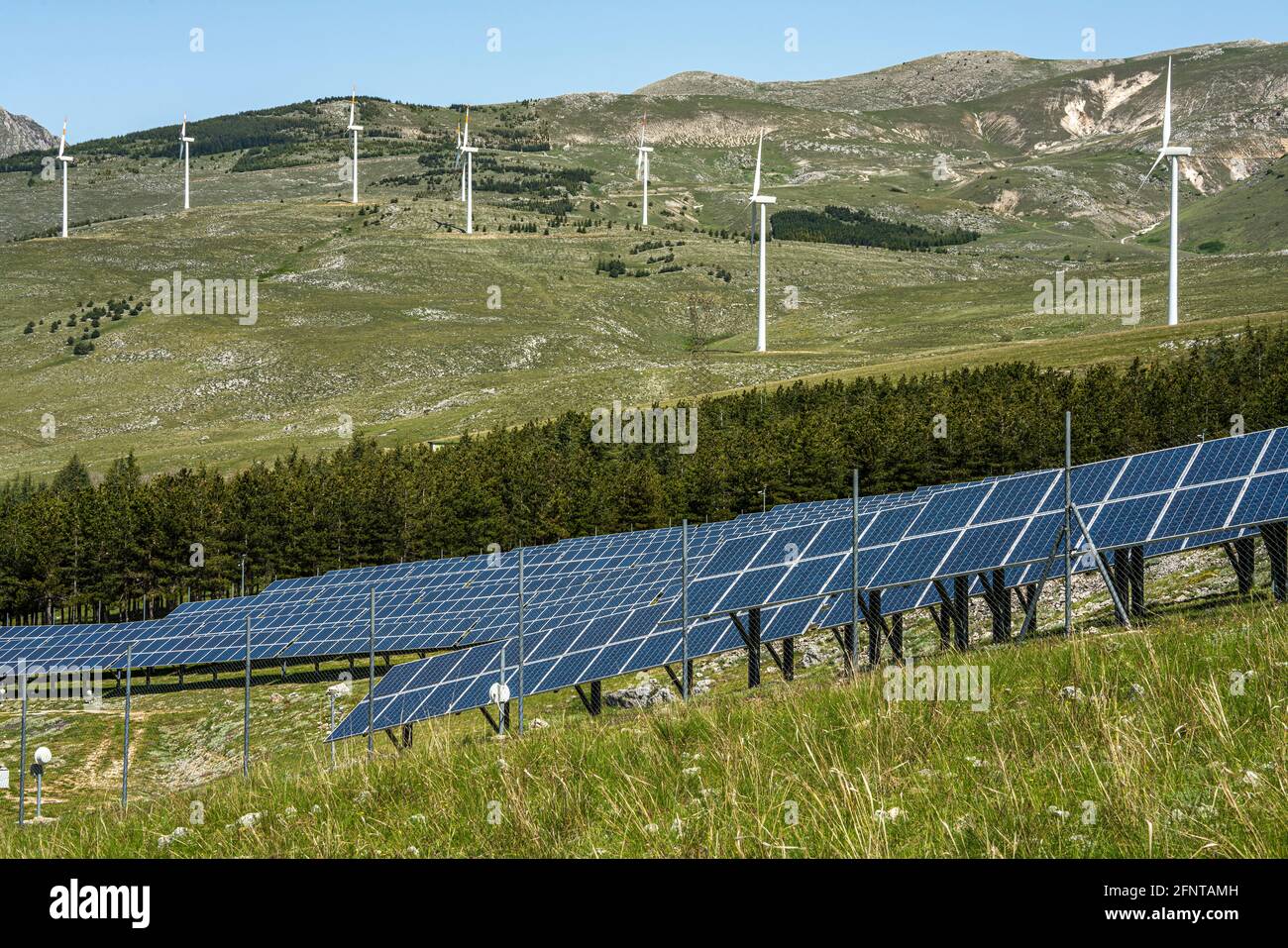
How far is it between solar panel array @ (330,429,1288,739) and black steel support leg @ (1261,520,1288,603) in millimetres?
515

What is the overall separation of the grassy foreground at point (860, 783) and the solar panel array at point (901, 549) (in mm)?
12873

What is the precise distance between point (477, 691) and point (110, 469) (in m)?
127

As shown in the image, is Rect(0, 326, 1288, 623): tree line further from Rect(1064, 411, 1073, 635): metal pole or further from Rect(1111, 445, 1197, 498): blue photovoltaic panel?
Rect(1064, 411, 1073, 635): metal pole

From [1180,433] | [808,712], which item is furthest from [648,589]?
[1180,433]

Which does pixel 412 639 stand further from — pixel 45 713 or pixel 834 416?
pixel 834 416

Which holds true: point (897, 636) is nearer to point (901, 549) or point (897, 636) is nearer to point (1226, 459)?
point (901, 549)

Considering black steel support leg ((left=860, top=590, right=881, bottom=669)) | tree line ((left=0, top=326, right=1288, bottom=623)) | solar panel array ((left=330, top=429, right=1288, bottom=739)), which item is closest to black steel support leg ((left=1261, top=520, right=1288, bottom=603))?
solar panel array ((left=330, top=429, right=1288, bottom=739))

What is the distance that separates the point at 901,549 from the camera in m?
27.4

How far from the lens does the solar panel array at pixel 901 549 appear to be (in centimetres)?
2609

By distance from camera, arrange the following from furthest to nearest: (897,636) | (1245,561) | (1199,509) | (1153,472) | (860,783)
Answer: (1245,561) < (897,636) < (1153,472) < (1199,509) < (860,783)

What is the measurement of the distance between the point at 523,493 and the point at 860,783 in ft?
305

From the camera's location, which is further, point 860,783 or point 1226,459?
point 1226,459

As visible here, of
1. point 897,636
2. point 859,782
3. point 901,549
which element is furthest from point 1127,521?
point 859,782

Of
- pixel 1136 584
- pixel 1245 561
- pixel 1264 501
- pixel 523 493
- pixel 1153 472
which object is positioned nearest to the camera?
pixel 1264 501
